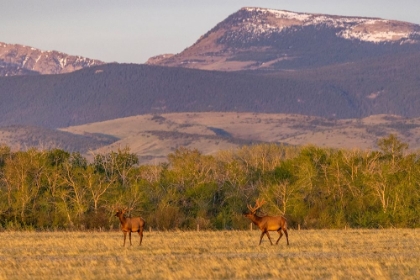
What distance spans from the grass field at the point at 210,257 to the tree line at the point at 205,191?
13.8m

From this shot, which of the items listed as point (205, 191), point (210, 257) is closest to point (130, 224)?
point (210, 257)

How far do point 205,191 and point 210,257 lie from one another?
94.0 feet

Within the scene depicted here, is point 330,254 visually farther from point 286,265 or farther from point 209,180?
point 209,180

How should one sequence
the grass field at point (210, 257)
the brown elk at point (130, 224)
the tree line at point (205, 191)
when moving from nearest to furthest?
1. the grass field at point (210, 257)
2. the brown elk at point (130, 224)
3. the tree line at point (205, 191)

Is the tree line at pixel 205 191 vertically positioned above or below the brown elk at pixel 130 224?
below

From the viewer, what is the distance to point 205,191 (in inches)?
2315

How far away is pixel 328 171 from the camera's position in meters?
61.2

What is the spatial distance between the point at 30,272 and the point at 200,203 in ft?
103

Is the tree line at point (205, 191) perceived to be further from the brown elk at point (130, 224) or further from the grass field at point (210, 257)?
the brown elk at point (130, 224)

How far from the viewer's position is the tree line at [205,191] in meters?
54.2

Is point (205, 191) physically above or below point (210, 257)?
below

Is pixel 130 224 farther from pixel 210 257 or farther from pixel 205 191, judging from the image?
pixel 205 191

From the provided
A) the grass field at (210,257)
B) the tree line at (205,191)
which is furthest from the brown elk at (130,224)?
the tree line at (205,191)

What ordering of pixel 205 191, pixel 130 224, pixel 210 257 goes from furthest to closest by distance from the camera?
pixel 205 191 → pixel 130 224 → pixel 210 257
